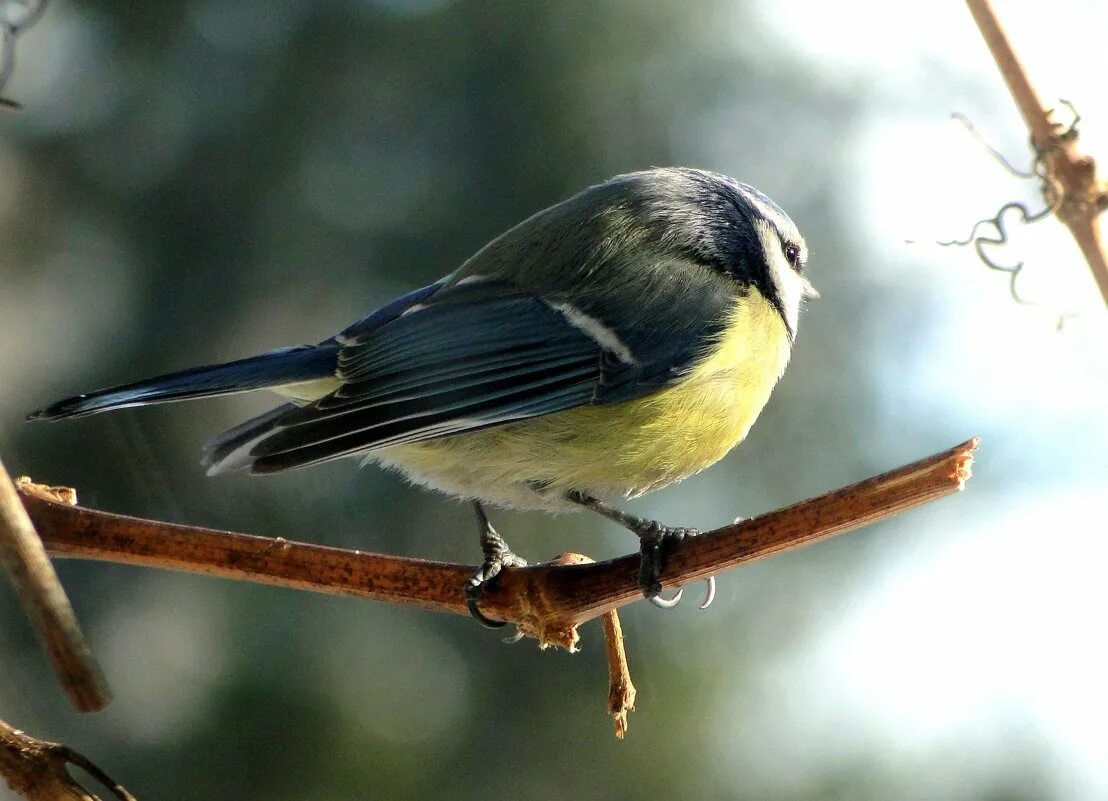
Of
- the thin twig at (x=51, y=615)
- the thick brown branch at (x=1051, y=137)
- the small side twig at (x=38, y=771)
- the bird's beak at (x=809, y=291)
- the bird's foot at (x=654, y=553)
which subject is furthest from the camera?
the bird's beak at (x=809, y=291)

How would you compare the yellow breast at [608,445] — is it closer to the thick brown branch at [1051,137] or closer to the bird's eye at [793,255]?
the bird's eye at [793,255]

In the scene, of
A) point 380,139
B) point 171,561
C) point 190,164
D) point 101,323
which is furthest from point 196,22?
point 171,561

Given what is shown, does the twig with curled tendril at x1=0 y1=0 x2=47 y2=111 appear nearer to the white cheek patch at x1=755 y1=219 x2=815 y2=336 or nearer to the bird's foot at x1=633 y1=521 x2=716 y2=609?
the bird's foot at x1=633 y1=521 x2=716 y2=609

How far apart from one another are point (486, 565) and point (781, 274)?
70cm

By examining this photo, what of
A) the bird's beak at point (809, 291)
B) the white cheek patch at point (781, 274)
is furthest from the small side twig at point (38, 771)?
the bird's beak at point (809, 291)

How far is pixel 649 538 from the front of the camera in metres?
1.21

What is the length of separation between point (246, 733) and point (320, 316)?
93cm

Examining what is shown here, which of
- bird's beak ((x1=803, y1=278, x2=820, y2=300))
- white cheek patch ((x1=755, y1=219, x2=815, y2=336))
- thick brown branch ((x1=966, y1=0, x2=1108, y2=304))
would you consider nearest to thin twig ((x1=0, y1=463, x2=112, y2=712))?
thick brown branch ((x1=966, y1=0, x2=1108, y2=304))

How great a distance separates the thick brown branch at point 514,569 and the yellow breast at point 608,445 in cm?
22

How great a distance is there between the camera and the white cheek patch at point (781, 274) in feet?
5.36

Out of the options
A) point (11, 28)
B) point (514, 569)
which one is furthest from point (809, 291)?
point (11, 28)

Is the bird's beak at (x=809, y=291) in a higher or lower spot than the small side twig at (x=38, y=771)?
higher

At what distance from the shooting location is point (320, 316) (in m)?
2.58

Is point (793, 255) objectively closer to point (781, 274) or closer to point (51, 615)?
point (781, 274)
